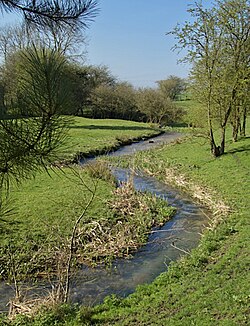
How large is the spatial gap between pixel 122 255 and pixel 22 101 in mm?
6512

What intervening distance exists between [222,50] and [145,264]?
11502 millimetres

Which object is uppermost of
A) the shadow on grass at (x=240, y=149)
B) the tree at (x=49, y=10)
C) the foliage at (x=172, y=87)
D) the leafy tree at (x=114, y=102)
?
the foliage at (x=172, y=87)

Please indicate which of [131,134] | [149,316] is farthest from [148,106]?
[149,316]

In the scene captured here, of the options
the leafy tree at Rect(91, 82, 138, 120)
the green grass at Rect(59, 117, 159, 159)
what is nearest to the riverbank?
the green grass at Rect(59, 117, 159, 159)

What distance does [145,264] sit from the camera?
26.2ft

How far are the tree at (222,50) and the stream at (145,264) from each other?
667 cm

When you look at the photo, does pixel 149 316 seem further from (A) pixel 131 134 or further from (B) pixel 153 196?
(A) pixel 131 134

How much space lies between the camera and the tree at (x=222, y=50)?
1612 centimetres

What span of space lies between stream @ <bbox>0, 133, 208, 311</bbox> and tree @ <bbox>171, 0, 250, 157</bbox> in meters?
6.67

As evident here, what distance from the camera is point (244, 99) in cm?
1755

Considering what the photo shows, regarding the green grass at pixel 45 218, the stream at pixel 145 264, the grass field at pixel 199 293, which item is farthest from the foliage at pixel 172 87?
the grass field at pixel 199 293

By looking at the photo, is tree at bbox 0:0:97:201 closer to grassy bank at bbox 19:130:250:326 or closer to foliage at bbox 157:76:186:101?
grassy bank at bbox 19:130:250:326

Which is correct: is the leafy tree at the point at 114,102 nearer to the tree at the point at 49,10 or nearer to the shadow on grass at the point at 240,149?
the shadow on grass at the point at 240,149

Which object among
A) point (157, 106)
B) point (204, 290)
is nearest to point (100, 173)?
point (204, 290)
